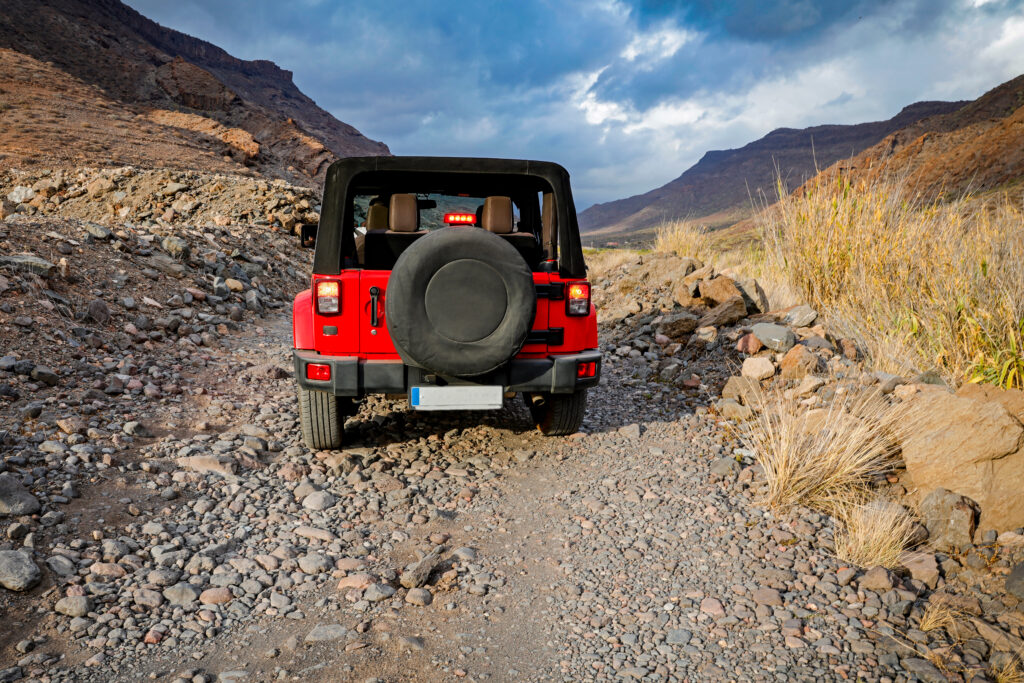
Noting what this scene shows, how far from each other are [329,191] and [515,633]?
9.82 feet

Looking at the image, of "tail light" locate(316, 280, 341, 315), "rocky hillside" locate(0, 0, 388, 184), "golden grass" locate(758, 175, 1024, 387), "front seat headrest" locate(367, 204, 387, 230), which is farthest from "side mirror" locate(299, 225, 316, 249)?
"rocky hillside" locate(0, 0, 388, 184)

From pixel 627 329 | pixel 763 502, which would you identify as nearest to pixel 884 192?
pixel 627 329

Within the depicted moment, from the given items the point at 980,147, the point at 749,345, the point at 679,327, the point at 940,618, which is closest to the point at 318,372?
the point at 940,618

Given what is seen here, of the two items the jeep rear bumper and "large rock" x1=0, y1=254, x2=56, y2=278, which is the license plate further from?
"large rock" x1=0, y1=254, x2=56, y2=278

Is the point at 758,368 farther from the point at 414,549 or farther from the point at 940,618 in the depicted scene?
the point at 414,549

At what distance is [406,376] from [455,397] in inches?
13.3

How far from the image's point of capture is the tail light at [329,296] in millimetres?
4043

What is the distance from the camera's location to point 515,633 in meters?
2.70

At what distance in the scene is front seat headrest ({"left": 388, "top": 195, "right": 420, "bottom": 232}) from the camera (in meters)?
4.66

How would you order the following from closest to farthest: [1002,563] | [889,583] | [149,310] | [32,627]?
1. [32,627]
2. [889,583]
3. [1002,563]
4. [149,310]

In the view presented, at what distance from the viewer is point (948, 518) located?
3.58 m

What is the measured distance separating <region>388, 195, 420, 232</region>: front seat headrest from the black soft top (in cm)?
23

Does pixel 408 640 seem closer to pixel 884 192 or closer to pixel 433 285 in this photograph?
pixel 433 285

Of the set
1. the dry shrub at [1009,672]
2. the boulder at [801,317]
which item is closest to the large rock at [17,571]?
the dry shrub at [1009,672]
